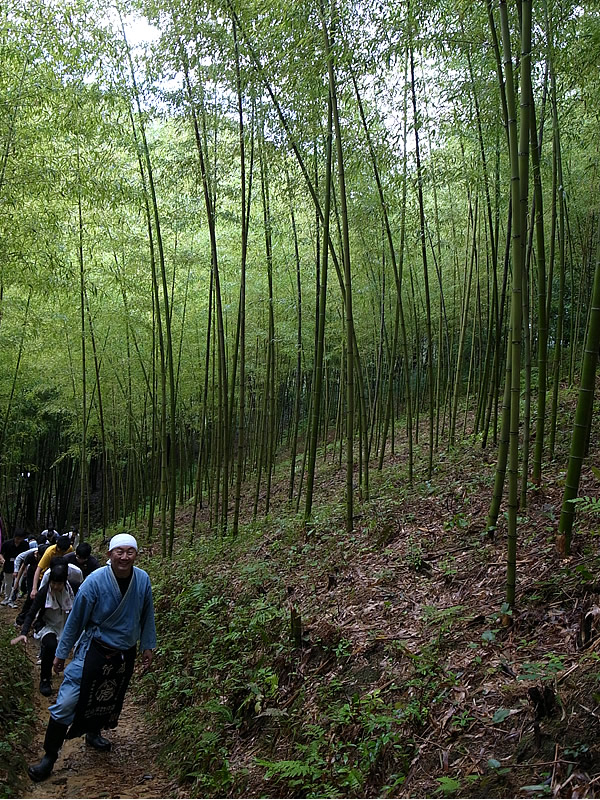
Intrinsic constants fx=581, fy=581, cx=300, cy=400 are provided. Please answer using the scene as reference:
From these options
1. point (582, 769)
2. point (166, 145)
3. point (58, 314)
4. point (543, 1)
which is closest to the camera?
point (582, 769)

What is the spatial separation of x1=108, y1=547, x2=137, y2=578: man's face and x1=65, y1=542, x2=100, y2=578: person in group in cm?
186

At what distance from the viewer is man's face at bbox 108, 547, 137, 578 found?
3.13 m

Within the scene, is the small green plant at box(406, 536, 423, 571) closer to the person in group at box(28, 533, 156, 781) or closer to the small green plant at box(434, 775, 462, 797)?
the person in group at box(28, 533, 156, 781)

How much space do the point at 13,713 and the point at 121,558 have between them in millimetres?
1565

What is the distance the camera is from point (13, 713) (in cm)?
372

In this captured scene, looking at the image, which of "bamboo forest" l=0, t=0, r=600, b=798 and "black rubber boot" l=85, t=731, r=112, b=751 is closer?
"bamboo forest" l=0, t=0, r=600, b=798

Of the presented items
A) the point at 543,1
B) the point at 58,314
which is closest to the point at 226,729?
the point at 543,1

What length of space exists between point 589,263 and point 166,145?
7.20 metres

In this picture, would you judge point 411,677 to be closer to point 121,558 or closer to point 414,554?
point 414,554

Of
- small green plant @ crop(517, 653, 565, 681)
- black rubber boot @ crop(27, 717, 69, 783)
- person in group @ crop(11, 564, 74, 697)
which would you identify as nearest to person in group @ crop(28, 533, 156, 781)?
black rubber boot @ crop(27, 717, 69, 783)

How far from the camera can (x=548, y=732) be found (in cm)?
205

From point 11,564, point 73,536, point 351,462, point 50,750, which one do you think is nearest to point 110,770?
point 50,750

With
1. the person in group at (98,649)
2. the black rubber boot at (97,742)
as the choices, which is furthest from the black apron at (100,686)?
the black rubber boot at (97,742)

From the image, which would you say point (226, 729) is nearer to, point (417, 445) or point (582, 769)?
point (582, 769)
